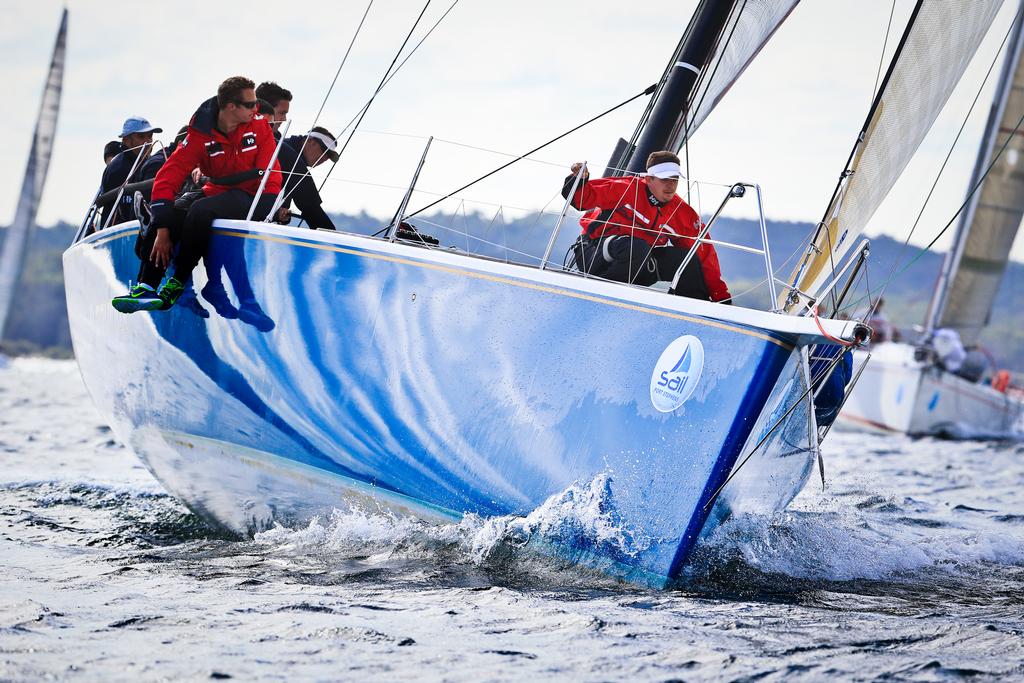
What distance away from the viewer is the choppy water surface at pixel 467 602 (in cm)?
322

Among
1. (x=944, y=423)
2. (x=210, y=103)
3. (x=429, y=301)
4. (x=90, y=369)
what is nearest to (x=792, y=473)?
(x=429, y=301)

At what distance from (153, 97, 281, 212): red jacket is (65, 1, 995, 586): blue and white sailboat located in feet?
0.89

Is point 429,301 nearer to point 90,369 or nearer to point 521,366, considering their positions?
point 521,366

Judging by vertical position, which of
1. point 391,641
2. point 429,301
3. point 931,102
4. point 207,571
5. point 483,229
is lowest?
point 207,571

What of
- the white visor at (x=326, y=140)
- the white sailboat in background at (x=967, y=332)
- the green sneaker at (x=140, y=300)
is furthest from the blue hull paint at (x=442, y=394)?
the white sailboat in background at (x=967, y=332)

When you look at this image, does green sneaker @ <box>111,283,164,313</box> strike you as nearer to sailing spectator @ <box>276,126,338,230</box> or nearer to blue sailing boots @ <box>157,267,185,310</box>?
blue sailing boots @ <box>157,267,185,310</box>

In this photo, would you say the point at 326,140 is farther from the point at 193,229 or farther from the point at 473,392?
the point at 473,392

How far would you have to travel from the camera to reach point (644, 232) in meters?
5.02

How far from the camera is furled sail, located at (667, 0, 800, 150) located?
6391 mm

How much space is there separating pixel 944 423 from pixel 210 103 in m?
13.5

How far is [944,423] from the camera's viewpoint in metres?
16.2

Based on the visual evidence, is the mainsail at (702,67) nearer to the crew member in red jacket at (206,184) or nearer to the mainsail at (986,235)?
the crew member in red jacket at (206,184)

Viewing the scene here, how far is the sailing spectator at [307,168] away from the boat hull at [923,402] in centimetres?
1206

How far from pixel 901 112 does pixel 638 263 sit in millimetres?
1505
